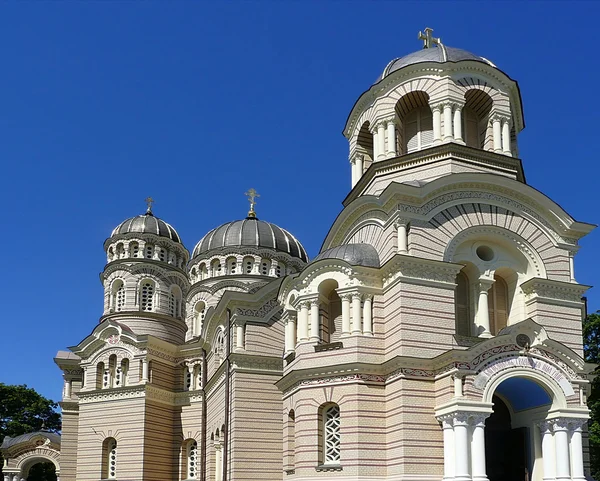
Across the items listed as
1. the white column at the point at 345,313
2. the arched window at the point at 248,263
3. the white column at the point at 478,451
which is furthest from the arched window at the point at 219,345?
the white column at the point at 478,451

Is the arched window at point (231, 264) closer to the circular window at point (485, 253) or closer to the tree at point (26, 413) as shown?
the circular window at point (485, 253)

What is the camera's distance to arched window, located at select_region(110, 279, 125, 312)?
3875 centimetres

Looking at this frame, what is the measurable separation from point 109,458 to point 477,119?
2168 cm

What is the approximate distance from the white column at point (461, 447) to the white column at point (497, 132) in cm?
972

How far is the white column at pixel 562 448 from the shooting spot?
65.1ft

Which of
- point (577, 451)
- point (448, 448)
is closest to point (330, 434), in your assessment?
point (448, 448)

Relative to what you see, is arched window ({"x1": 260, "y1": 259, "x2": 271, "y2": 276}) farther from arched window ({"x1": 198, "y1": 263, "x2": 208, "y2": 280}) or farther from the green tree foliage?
the green tree foliage

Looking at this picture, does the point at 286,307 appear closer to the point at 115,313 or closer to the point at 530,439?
the point at 530,439

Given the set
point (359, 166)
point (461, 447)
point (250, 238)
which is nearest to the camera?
point (461, 447)

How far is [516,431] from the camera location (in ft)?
71.5

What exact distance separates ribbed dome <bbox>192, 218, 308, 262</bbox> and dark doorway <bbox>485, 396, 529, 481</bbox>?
2025 cm

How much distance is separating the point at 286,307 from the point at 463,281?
5.47 m

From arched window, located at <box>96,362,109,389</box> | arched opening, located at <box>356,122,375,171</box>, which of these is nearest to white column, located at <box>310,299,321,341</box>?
arched opening, located at <box>356,122,375,171</box>

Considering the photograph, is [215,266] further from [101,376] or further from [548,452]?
[548,452]
